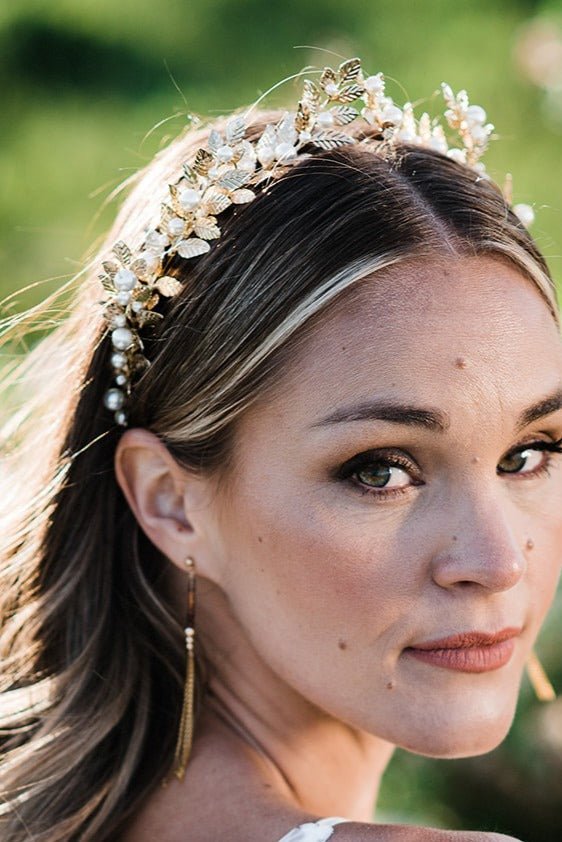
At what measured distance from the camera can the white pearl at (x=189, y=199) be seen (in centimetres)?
216

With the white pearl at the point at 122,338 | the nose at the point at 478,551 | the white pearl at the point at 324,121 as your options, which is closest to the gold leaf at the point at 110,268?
the white pearl at the point at 122,338

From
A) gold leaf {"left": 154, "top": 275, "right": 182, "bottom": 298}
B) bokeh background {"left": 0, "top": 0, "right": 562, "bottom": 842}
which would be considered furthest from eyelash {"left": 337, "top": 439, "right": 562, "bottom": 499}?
bokeh background {"left": 0, "top": 0, "right": 562, "bottom": 842}

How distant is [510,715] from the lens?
6.96 ft

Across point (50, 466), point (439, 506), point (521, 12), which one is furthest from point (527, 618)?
point (521, 12)

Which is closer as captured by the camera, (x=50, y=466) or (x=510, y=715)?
(x=510, y=715)

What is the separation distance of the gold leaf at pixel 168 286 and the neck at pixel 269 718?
0.52 metres

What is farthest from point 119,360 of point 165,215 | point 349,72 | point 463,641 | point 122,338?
point 463,641

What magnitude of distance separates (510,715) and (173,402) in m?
0.76

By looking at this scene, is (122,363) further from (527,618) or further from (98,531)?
(527,618)

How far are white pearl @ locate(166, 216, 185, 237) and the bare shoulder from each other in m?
0.99

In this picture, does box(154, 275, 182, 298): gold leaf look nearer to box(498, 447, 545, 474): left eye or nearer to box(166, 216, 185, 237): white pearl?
box(166, 216, 185, 237): white pearl

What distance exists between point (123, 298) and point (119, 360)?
109mm

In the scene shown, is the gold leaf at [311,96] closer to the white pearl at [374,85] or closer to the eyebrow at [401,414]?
the white pearl at [374,85]

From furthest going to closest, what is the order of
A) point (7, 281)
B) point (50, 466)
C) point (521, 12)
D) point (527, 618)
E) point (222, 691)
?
point (521, 12)
point (7, 281)
point (50, 466)
point (222, 691)
point (527, 618)
